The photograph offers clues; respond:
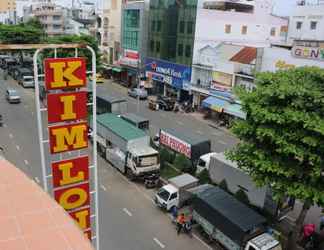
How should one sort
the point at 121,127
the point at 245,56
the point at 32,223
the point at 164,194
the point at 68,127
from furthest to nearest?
1. the point at 245,56
2. the point at 121,127
3. the point at 164,194
4. the point at 68,127
5. the point at 32,223

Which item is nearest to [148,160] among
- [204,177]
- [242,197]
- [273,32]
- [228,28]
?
[204,177]

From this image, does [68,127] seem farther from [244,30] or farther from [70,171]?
[244,30]

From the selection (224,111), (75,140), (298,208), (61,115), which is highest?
(61,115)

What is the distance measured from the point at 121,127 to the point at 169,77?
67.7 feet

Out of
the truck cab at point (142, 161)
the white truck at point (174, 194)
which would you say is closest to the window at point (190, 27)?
the truck cab at point (142, 161)

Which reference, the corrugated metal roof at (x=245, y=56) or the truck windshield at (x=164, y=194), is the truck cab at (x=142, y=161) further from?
the corrugated metal roof at (x=245, y=56)

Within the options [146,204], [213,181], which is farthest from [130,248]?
[213,181]

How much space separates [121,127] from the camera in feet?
76.9

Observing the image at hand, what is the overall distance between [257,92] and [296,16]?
1619 inches

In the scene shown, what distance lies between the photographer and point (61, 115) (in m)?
9.17

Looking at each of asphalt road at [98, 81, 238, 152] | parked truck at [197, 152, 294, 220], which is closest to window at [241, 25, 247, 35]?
asphalt road at [98, 81, 238, 152]

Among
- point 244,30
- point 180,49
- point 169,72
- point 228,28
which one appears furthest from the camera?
point 244,30

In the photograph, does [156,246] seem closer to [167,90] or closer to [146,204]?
[146,204]

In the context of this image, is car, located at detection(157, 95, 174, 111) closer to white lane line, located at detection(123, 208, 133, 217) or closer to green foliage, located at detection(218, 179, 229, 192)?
green foliage, located at detection(218, 179, 229, 192)
